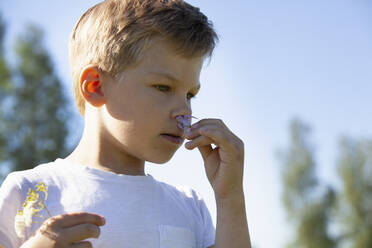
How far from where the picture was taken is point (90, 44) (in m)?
2.55

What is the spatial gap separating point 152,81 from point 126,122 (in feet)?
0.80

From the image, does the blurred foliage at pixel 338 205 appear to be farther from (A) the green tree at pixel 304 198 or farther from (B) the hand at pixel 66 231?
(B) the hand at pixel 66 231

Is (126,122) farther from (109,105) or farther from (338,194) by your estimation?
(338,194)

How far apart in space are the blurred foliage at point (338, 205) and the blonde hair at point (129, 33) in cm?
3141

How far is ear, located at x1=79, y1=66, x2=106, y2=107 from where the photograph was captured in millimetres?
2492

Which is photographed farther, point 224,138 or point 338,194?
point 338,194

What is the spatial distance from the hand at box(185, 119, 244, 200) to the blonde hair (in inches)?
15.3

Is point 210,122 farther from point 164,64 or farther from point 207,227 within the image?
point 207,227

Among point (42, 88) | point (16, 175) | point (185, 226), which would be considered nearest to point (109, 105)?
point (16, 175)

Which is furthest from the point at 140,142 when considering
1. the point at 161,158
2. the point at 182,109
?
the point at 182,109

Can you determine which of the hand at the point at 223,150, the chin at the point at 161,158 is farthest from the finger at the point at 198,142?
the chin at the point at 161,158

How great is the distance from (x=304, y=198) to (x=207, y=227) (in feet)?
111

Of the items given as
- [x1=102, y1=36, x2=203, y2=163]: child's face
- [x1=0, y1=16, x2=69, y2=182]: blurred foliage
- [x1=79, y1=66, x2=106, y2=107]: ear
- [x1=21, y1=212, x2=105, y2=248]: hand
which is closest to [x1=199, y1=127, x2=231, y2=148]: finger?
[x1=102, y1=36, x2=203, y2=163]: child's face

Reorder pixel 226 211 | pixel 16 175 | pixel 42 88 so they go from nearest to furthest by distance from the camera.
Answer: pixel 16 175, pixel 226 211, pixel 42 88
